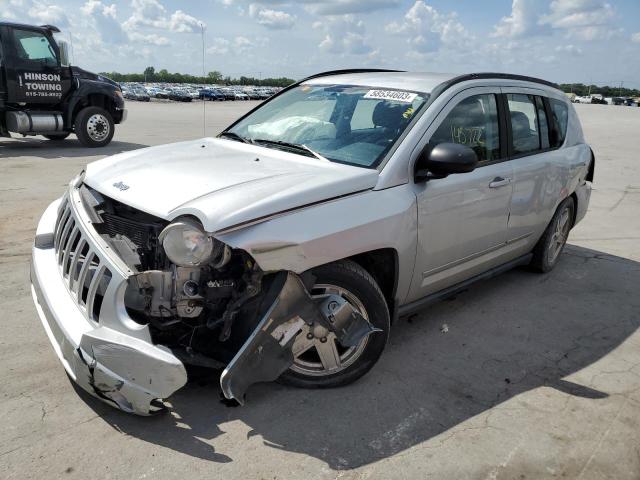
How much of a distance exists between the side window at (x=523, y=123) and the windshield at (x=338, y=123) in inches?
42.6

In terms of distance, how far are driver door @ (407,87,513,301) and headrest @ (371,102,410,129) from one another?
232 mm

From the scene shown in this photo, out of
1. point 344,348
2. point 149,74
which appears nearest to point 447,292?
point 344,348

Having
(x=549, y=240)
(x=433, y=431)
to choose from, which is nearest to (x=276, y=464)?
(x=433, y=431)

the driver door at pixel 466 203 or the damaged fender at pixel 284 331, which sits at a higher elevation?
the driver door at pixel 466 203

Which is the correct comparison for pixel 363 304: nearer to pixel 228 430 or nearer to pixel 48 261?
pixel 228 430

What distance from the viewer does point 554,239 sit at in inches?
212

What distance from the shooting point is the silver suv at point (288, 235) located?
8.80 feet

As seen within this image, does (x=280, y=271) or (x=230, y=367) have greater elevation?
(x=280, y=271)

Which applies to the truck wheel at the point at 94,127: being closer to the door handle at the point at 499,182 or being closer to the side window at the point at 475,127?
the side window at the point at 475,127

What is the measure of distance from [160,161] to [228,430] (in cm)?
172

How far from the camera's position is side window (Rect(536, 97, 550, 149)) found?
16.0 feet

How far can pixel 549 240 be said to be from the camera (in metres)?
5.22

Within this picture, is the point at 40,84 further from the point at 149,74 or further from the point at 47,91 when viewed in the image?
the point at 149,74

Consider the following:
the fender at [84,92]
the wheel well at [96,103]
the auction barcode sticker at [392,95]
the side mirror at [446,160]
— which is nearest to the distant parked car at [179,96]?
the wheel well at [96,103]
